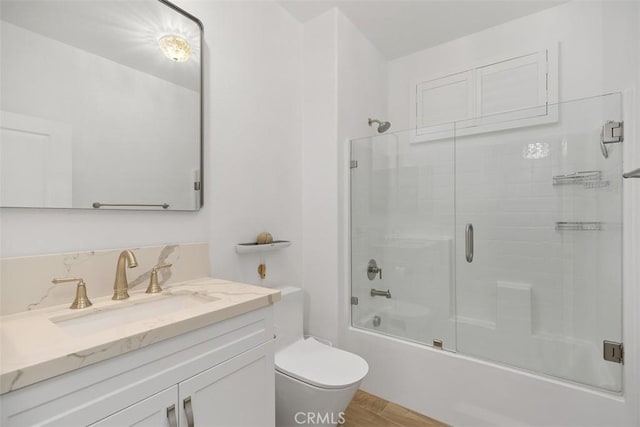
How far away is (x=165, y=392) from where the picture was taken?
89cm

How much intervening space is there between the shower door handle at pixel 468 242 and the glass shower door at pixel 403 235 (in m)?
0.09

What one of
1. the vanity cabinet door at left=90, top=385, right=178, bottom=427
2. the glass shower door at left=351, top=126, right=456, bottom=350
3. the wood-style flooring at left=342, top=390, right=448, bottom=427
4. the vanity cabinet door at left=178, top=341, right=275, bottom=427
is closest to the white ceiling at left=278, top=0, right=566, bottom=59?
the glass shower door at left=351, top=126, right=456, bottom=350

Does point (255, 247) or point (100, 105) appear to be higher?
point (100, 105)

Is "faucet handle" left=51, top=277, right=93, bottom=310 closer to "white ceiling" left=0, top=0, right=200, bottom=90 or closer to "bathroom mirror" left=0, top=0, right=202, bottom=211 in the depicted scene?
"bathroom mirror" left=0, top=0, right=202, bottom=211

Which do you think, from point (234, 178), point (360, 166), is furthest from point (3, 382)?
point (360, 166)

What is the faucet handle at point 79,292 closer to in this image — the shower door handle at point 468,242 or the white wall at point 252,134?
the white wall at point 252,134

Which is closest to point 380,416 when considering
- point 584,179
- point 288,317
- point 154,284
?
point 288,317

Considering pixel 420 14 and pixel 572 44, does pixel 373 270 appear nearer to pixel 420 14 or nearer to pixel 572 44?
pixel 420 14

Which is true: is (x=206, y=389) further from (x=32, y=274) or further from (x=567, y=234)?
(x=567, y=234)

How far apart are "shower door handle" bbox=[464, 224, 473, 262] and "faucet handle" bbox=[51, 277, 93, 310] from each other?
198cm

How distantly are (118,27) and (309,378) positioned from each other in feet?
5.76

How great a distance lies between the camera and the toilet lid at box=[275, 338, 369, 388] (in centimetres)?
143

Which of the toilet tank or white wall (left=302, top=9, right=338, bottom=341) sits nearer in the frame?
the toilet tank

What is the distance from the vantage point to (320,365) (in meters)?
1.57
